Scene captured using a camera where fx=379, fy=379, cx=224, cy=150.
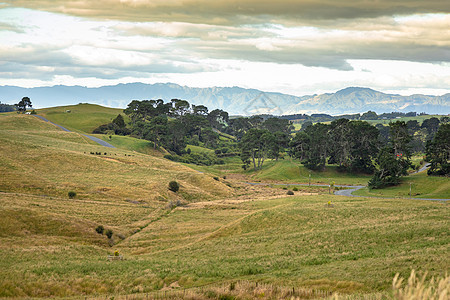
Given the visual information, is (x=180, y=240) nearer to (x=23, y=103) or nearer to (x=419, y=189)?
(x=419, y=189)

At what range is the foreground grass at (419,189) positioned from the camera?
79881mm

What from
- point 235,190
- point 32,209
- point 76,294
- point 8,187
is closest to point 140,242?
point 32,209

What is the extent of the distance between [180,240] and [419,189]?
65926 millimetres

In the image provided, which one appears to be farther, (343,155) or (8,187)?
(343,155)

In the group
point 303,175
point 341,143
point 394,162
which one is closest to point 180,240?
point 394,162

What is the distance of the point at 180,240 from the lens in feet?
143

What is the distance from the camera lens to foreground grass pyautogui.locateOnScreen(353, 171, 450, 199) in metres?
79.9

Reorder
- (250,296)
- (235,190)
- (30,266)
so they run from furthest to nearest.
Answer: (235,190), (30,266), (250,296)

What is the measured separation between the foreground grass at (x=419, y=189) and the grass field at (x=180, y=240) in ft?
101

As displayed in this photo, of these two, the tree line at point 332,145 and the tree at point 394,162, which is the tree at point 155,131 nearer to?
the tree line at point 332,145

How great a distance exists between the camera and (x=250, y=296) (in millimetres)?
18016

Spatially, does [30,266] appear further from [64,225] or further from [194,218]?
[194,218]

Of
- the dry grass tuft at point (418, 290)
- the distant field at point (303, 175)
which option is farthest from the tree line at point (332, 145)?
the dry grass tuft at point (418, 290)

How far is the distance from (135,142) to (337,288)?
13730 centimetres
